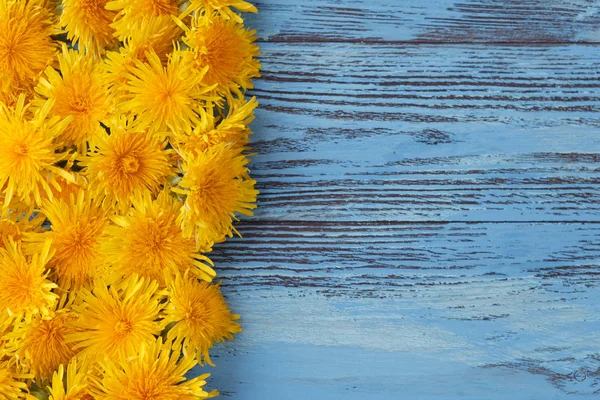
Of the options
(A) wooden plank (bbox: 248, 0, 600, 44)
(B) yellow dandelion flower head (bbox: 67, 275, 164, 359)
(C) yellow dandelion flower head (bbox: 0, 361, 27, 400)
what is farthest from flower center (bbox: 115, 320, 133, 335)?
(A) wooden plank (bbox: 248, 0, 600, 44)

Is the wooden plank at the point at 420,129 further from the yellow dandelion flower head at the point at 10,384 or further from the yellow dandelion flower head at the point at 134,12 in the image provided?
the yellow dandelion flower head at the point at 10,384

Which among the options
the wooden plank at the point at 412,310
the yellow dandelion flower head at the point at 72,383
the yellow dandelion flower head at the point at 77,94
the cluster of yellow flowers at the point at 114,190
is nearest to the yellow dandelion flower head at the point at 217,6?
the cluster of yellow flowers at the point at 114,190

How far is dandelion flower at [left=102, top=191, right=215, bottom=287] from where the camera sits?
560mm

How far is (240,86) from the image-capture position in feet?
2.10

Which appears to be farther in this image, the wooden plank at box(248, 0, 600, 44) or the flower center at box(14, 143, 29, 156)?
the wooden plank at box(248, 0, 600, 44)

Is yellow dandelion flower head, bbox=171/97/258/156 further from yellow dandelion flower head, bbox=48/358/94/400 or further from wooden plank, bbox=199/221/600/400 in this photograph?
yellow dandelion flower head, bbox=48/358/94/400

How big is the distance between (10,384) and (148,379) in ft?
0.44

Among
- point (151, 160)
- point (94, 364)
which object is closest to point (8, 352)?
point (94, 364)

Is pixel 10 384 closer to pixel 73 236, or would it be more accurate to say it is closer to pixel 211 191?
pixel 73 236

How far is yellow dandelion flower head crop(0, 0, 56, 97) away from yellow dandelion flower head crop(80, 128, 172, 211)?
0.36 feet

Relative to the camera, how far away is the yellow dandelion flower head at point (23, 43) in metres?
0.56

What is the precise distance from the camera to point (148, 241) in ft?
1.84

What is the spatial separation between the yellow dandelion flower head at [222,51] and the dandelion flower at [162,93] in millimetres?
16

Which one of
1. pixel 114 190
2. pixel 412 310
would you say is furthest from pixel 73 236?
pixel 412 310
